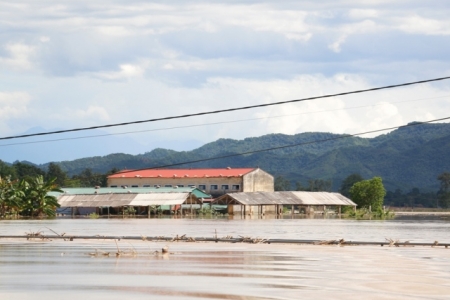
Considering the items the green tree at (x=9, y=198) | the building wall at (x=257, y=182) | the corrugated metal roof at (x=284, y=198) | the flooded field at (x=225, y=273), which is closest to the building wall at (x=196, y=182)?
the building wall at (x=257, y=182)

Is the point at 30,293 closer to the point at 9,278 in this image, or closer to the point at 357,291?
the point at 9,278

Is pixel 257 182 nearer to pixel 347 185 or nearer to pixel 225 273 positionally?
pixel 347 185

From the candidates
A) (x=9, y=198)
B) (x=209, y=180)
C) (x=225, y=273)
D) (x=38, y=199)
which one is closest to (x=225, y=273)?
(x=225, y=273)

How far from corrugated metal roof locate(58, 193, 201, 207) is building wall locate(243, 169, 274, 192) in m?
13.6

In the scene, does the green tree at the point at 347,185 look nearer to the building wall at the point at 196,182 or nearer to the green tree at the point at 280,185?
the green tree at the point at 280,185

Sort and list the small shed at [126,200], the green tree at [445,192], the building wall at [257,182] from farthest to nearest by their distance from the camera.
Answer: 1. the green tree at [445,192]
2. the building wall at [257,182]
3. the small shed at [126,200]

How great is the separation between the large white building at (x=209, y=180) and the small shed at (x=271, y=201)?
14.0ft

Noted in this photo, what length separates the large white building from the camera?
101 meters

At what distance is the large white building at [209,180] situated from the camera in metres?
101

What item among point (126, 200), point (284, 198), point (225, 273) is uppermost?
point (284, 198)

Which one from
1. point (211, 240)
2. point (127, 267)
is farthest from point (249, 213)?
point (127, 267)

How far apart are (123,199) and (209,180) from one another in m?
18.6

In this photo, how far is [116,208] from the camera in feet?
291

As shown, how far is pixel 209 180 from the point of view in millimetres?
103000
